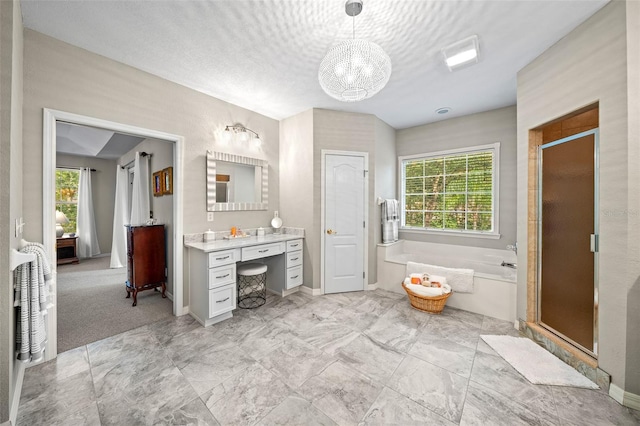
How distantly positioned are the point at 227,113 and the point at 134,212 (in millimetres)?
2629

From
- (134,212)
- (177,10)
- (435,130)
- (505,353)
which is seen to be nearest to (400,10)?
(177,10)

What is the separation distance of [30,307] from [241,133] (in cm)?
263

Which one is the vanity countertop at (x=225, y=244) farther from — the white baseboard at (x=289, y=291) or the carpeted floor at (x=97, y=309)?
the carpeted floor at (x=97, y=309)

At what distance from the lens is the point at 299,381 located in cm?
173

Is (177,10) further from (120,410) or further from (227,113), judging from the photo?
(120,410)

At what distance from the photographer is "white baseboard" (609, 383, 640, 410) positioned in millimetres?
1506

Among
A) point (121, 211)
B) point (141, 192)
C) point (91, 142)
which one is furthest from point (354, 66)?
point (121, 211)

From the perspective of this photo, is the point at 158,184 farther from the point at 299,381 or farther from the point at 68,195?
the point at 68,195

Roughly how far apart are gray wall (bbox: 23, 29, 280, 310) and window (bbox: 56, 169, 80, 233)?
17.2 feet

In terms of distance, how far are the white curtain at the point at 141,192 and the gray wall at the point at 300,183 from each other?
2.31 m

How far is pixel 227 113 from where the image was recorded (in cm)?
319

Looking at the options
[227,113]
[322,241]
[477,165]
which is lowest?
[322,241]

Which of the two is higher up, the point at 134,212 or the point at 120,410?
the point at 134,212

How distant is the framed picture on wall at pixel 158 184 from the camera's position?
A: 3449 millimetres
